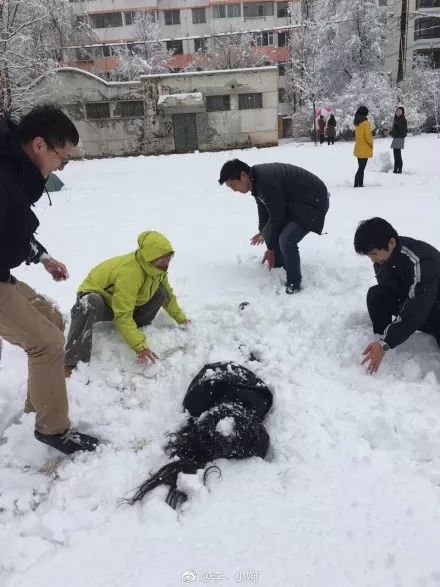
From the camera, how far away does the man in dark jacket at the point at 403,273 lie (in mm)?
2711

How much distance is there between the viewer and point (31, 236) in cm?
213

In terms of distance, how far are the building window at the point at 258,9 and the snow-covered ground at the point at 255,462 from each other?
37255 millimetres

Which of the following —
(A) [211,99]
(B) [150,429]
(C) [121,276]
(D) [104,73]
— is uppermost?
(D) [104,73]

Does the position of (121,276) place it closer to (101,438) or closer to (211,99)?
(101,438)

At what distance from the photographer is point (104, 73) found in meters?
31.5

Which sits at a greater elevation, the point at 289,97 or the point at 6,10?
the point at 6,10

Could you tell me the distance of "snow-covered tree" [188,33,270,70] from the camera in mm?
30781

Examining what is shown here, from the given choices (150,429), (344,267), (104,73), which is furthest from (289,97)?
(150,429)

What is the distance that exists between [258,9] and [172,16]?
6940 millimetres

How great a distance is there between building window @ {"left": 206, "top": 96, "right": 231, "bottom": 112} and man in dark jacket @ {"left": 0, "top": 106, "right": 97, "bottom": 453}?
20787mm

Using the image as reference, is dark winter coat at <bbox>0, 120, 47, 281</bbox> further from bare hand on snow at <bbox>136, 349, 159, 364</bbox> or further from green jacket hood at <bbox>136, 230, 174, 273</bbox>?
bare hand on snow at <bbox>136, 349, 159, 364</bbox>

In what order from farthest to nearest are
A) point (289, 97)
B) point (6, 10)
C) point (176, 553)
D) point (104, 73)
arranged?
1. point (289, 97)
2. point (104, 73)
3. point (6, 10)
4. point (176, 553)

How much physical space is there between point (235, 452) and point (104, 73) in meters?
34.6

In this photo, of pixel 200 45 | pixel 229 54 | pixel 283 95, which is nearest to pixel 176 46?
pixel 200 45
